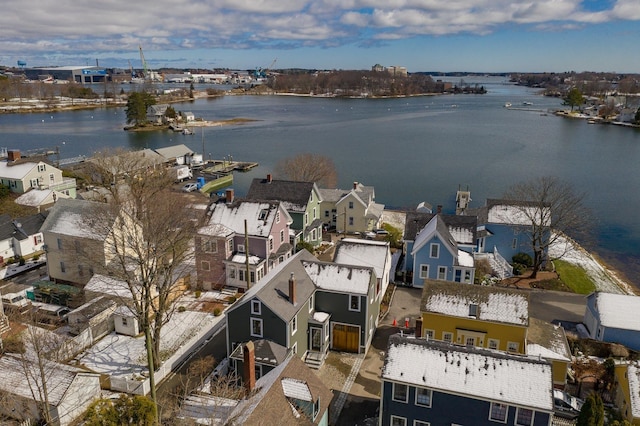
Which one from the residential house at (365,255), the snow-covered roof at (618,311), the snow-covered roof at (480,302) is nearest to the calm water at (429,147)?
the snow-covered roof at (618,311)

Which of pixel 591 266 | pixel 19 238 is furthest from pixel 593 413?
pixel 19 238

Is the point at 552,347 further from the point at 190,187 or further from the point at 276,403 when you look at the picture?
the point at 190,187

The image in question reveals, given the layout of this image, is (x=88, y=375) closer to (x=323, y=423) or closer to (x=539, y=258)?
(x=323, y=423)

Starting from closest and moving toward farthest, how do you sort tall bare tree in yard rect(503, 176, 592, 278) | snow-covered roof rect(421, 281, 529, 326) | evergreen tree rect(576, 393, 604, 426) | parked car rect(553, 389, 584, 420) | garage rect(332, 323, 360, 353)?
evergreen tree rect(576, 393, 604, 426), parked car rect(553, 389, 584, 420), snow-covered roof rect(421, 281, 529, 326), garage rect(332, 323, 360, 353), tall bare tree in yard rect(503, 176, 592, 278)

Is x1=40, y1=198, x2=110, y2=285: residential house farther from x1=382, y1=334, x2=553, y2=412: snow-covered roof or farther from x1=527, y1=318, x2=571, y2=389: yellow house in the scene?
x1=527, y1=318, x2=571, y2=389: yellow house

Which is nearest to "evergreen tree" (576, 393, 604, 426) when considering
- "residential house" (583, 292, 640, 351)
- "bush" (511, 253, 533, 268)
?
"residential house" (583, 292, 640, 351)

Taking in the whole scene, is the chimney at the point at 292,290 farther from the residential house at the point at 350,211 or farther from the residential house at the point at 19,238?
the residential house at the point at 19,238
